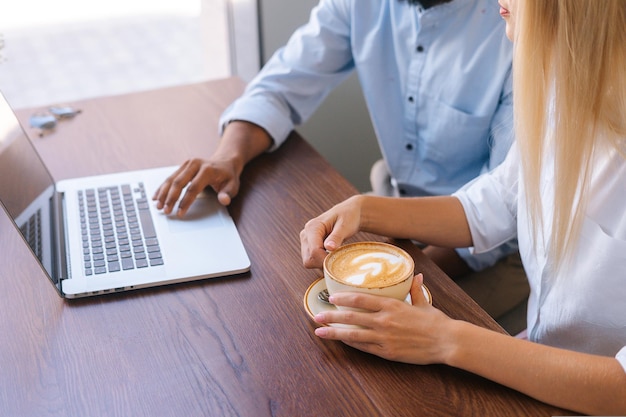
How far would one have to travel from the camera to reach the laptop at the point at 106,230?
989 mm

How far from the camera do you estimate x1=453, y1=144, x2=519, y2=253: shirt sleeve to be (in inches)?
44.1

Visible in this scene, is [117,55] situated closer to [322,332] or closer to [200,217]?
[200,217]

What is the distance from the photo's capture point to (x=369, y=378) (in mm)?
813

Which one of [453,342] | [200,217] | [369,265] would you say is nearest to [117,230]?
[200,217]

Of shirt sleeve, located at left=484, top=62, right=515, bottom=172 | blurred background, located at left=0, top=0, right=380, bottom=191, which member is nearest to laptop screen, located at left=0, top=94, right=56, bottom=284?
shirt sleeve, located at left=484, top=62, right=515, bottom=172

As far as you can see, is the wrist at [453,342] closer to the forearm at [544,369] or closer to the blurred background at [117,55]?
the forearm at [544,369]

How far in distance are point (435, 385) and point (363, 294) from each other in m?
0.13

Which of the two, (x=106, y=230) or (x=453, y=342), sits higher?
(x=453, y=342)

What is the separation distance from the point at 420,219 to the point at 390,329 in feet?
1.03

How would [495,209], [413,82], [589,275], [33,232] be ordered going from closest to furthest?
[589,275] < [33,232] < [495,209] < [413,82]

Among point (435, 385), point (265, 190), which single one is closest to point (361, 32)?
point (265, 190)

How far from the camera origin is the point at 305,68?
1.52 meters

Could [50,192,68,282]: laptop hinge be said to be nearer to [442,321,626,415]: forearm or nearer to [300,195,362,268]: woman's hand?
[300,195,362,268]: woman's hand

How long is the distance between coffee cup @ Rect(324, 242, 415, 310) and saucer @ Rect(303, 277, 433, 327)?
0.04m
